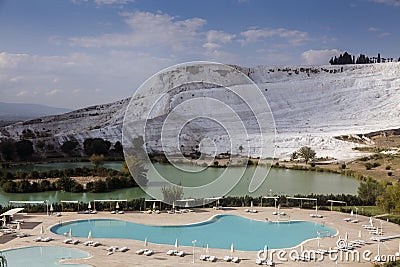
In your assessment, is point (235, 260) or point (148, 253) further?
point (148, 253)

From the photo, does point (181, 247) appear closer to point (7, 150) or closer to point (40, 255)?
point (40, 255)

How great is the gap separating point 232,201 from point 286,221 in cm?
299

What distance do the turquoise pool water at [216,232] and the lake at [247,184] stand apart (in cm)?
475

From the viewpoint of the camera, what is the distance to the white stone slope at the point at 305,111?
38.9 meters

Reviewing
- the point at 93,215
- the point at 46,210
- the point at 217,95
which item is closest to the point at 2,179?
the point at 46,210

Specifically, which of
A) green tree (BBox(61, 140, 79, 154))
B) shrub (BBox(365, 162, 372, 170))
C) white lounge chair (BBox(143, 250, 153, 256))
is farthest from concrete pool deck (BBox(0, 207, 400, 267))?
green tree (BBox(61, 140, 79, 154))

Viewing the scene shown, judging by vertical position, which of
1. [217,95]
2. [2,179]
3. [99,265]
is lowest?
[99,265]

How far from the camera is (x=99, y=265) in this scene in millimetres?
11227

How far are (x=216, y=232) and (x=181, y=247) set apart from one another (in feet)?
7.33

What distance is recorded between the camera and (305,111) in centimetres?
4888

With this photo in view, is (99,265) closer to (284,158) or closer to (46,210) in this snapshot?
(46,210)

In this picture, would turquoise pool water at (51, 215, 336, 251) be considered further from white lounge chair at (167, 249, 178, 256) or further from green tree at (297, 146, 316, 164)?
green tree at (297, 146, 316, 164)

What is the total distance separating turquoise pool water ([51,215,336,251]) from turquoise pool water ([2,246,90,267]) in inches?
61.5

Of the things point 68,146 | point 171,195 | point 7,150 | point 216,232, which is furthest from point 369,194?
point 68,146
